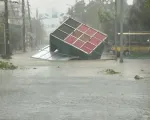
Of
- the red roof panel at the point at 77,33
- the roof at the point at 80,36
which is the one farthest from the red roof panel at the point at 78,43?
the red roof panel at the point at 77,33

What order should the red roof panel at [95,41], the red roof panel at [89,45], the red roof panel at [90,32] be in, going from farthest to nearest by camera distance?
the red roof panel at [90,32] < the red roof panel at [95,41] < the red roof panel at [89,45]

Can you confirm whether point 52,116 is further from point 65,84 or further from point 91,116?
point 65,84

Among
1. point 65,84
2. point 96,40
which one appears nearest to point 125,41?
point 96,40

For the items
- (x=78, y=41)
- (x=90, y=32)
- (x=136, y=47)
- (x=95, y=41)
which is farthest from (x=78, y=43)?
(x=136, y=47)

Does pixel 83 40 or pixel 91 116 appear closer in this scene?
pixel 91 116

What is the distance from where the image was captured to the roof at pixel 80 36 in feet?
117

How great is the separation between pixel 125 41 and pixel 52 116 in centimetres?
4084

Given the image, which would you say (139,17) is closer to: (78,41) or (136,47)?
(136,47)

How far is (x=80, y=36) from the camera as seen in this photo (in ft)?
119

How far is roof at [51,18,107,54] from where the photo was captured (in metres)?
35.7

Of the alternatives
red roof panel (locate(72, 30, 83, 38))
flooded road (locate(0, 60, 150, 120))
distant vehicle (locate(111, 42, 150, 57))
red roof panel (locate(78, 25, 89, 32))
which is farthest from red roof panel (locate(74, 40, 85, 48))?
flooded road (locate(0, 60, 150, 120))

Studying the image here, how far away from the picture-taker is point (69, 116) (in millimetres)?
8883

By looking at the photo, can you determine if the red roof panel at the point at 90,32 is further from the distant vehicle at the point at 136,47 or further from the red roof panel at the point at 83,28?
the distant vehicle at the point at 136,47

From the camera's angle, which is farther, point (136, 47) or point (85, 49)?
point (136, 47)
